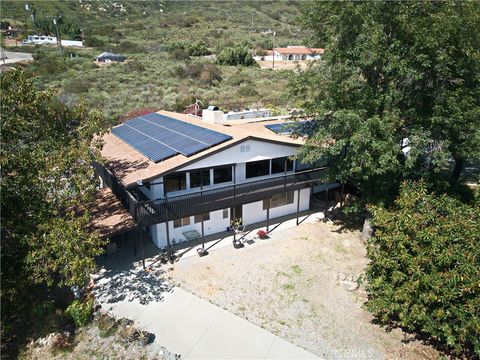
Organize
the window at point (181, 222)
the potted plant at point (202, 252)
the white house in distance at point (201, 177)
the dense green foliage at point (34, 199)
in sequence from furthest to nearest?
the window at point (181, 222)
the potted plant at point (202, 252)
the white house in distance at point (201, 177)
the dense green foliage at point (34, 199)

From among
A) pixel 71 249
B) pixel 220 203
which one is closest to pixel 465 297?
pixel 220 203

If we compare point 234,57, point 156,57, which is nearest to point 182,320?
point 234,57

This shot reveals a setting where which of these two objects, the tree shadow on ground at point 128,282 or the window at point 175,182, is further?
the window at point 175,182

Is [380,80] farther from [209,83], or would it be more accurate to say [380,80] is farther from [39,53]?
[39,53]

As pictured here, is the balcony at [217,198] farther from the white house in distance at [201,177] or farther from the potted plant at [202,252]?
the potted plant at [202,252]

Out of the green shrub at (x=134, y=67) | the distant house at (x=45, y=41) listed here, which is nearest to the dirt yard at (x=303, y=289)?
the green shrub at (x=134, y=67)
